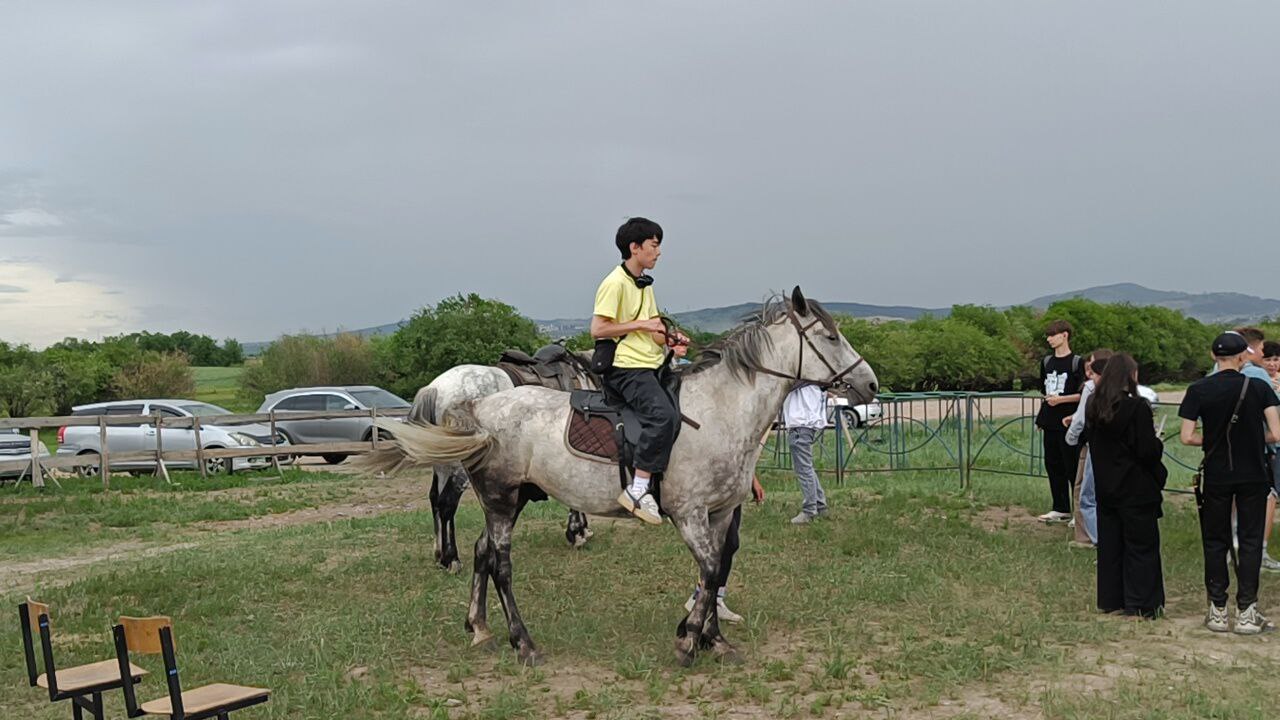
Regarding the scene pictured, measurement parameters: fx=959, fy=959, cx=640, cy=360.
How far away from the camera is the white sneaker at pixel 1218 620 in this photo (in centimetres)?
622

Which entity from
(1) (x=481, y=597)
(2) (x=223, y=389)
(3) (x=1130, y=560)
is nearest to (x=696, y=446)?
(1) (x=481, y=597)

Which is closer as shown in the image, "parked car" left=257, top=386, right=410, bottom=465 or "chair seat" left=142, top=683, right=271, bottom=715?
"chair seat" left=142, top=683, right=271, bottom=715

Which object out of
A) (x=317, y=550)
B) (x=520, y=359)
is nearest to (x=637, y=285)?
(x=520, y=359)

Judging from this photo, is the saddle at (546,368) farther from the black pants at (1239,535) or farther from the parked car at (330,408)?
the parked car at (330,408)

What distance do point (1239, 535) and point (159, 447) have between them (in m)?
16.7

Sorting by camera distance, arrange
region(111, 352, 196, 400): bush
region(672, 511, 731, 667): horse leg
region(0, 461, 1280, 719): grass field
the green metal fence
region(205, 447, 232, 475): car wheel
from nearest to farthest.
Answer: region(0, 461, 1280, 719): grass field, region(672, 511, 731, 667): horse leg, the green metal fence, region(205, 447, 232, 475): car wheel, region(111, 352, 196, 400): bush

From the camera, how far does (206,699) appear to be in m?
4.23

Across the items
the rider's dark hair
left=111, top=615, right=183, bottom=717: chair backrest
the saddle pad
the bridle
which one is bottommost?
left=111, top=615, right=183, bottom=717: chair backrest

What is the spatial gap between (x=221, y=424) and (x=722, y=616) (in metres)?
14.8

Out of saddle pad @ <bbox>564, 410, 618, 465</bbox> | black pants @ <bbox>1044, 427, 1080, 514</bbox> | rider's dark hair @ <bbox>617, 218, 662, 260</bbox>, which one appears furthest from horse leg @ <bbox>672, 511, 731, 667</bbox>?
black pants @ <bbox>1044, 427, 1080, 514</bbox>

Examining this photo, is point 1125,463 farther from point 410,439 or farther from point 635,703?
point 410,439

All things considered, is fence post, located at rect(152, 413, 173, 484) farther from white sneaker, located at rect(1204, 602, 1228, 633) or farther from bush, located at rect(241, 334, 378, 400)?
bush, located at rect(241, 334, 378, 400)

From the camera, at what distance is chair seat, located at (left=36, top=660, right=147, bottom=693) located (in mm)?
4277

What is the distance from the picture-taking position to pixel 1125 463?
6.70 meters
